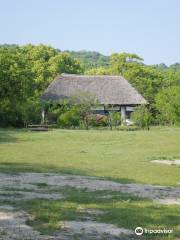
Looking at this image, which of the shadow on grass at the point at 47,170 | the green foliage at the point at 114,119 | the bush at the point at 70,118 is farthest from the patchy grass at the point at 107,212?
the green foliage at the point at 114,119

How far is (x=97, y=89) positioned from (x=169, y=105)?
8367mm

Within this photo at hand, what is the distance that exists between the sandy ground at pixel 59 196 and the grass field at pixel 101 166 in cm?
25

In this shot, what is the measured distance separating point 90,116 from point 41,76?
1618cm

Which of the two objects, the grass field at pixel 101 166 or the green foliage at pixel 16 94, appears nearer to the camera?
the grass field at pixel 101 166

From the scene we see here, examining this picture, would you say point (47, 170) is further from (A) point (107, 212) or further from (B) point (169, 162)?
(A) point (107, 212)

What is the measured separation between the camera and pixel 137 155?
23047 millimetres

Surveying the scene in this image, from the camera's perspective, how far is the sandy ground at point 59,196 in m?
6.87

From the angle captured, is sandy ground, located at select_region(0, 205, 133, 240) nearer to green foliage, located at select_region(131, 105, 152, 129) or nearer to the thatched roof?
green foliage, located at select_region(131, 105, 152, 129)

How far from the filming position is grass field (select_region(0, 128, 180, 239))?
812 centimetres

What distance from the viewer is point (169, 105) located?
49719 millimetres

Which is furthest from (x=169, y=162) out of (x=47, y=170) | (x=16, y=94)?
(x=16, y=94)

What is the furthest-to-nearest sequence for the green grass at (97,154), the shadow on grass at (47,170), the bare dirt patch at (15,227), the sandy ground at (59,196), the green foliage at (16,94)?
1. the green foliage at (16,94)
2. the green grass at (97,154)
3. the shadow on grass at (47,170)
4. the sandy ground at (59,196)
5. the bare dirt patch at (15,227)

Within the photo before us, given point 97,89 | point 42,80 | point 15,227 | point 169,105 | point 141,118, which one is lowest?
point 141,118

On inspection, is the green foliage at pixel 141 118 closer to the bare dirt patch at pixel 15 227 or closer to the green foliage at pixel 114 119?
the green foliage at pixel 114 119
